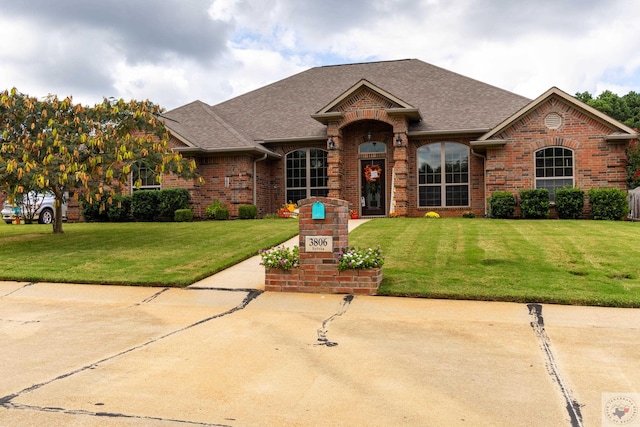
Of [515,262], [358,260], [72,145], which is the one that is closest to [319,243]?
[358,260]

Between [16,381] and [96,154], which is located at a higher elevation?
[96,154]

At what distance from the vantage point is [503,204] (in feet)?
60.7

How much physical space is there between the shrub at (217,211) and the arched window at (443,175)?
7.99 m

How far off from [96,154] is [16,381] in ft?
31.6

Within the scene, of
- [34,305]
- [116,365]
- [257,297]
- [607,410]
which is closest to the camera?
[607,410]

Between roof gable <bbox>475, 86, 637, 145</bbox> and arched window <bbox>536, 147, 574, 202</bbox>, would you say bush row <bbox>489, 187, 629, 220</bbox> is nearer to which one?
arched window <bbox>536, 147, 574, 202</bbox>

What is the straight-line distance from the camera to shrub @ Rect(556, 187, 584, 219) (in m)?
18.0

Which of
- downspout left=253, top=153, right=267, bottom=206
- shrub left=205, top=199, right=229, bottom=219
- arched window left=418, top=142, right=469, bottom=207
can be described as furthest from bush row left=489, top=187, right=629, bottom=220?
shrub left=205, top=199, right=229, bottom=219

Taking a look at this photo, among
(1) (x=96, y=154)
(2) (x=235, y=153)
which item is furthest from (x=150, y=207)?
(1) (x=96, y=154)

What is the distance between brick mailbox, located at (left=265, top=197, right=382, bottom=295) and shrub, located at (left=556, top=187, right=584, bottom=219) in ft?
40.7

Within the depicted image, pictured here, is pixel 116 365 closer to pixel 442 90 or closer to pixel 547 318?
pixel 547 318

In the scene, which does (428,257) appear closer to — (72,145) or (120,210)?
(72,145)

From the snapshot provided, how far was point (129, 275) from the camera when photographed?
9.32m

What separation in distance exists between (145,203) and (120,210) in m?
1.31
